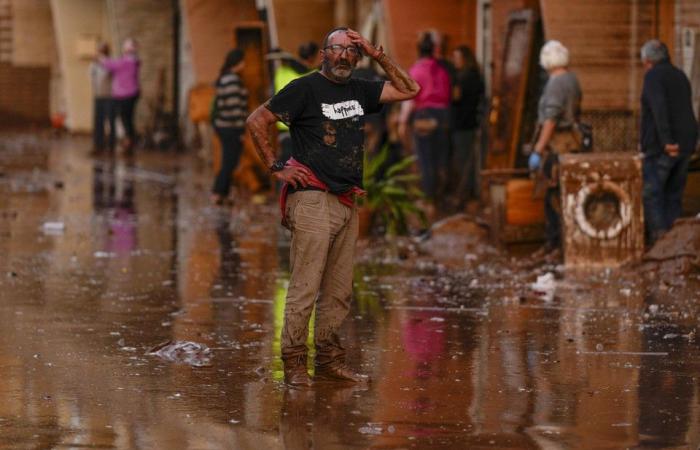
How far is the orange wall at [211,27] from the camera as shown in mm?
28641

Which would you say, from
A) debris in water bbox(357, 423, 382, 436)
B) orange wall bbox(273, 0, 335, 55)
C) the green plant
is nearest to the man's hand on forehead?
debris in water bbox(357, 423, 382, 436)

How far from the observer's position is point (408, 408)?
826cm

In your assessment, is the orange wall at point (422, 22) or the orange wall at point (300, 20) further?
the orange wall at point (300, 20)

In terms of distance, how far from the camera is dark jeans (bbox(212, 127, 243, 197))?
21.0m

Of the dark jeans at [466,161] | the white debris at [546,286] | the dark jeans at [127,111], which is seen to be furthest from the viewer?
the dark jeans at [127,111]

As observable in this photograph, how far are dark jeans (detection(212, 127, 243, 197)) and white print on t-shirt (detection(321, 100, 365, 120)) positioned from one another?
11928 mm

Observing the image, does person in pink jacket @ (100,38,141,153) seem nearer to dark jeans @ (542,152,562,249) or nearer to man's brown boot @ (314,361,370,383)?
dark jeans @ (542,152,562,249)

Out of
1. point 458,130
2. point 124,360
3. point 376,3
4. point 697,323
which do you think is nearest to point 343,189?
point 124,360

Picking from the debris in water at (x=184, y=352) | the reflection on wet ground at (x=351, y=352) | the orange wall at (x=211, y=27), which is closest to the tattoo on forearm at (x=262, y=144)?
the reflection on wet ground at (x=351, y=352)

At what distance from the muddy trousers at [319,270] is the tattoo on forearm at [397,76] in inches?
28.4

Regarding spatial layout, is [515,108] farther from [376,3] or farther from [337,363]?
[337,363]

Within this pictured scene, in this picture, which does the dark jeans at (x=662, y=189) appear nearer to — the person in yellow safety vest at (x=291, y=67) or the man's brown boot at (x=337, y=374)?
the person in yellow safety vest at (x=291, y=67)

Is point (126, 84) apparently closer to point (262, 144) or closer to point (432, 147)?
point (432, 147)

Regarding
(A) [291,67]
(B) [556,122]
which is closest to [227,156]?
(A) [291,67]
